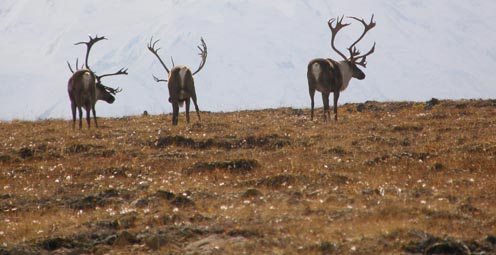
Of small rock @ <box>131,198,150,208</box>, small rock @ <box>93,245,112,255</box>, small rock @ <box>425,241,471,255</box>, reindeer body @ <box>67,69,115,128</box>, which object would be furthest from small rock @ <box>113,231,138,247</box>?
reindeer body @ <box>67,69,115,128</box>

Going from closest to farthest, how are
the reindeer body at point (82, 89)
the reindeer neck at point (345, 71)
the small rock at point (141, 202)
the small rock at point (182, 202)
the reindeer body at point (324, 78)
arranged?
the small rock at point (182, 202) < the small rock at point (141, 202) < the reindeer body at point (82, 89) < the reindeer body at point (324, 78) < the reindeer neck at point (345, 71)

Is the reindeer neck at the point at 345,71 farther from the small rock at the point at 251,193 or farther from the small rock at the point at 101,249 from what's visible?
the small rock at the point at 101,249

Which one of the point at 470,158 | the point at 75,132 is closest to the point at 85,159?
the point at 75,132

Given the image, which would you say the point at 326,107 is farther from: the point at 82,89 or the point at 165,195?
the point at 165,195

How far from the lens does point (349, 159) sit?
2156cm

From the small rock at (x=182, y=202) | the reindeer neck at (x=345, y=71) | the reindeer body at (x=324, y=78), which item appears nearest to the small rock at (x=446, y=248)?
the small rock at (x=182, y=202)

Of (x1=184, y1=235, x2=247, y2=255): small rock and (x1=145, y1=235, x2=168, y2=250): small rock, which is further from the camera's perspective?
(x1=145, y1=235, x2=168, y2=250): small rock

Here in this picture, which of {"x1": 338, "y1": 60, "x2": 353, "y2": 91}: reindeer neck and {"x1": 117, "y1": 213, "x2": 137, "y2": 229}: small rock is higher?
{"x1": 338, "y1": 60, "x2": 353, "y2": 91}: reindeer neck

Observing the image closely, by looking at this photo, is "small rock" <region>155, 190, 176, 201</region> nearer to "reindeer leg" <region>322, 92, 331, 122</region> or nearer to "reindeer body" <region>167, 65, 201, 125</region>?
"reindeer leg" <region>322, 92, 331, 122</region>

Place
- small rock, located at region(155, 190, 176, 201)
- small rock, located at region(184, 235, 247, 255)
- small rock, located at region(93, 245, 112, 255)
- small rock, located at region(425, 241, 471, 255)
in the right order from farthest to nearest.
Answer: small rock, located at region(155, 190, 176, 201) → small rock, located at region(93, 245, 112, 255) → small rock, located at region(184, 235, 247, 255) → small rock, located at region(425, 241, 471, 255)

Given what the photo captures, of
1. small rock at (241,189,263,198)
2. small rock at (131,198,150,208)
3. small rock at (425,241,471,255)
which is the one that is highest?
small rock at (241,189,263,198)

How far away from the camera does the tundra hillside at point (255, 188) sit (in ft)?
48.8

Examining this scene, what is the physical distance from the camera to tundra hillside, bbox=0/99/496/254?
14875 millimetres

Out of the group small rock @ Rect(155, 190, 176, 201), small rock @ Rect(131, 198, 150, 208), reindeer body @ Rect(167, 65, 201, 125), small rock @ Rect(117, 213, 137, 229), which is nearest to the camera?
small rock @ Rect(117, 213, 137, 229)
